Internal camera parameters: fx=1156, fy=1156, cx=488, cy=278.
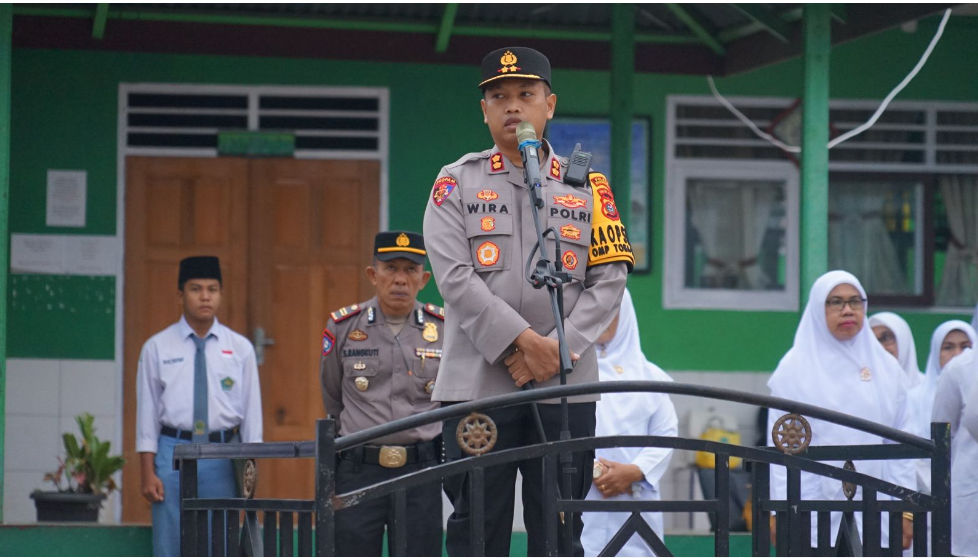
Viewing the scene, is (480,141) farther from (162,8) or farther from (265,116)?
(162,8)

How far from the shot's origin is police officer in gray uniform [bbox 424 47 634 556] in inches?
114

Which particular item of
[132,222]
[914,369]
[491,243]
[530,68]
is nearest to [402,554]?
[491,243]

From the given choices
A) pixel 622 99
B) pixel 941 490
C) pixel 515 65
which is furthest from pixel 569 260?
pixel 622 99

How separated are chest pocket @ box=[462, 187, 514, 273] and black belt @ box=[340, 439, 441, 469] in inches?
60.4

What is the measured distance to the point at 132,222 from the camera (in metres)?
7.04

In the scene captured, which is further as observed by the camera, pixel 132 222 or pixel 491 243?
pixel 132 222

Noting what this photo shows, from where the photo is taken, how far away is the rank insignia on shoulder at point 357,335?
459 centimetres

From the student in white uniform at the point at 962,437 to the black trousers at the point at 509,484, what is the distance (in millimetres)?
2043

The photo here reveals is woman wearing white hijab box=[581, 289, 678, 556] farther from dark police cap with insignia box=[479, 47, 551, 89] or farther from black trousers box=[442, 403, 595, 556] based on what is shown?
dark police cap with insignia box=[479, 47, 551, 89]

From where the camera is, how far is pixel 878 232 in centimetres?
772

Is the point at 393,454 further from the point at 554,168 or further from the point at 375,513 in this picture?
the point at 554,168

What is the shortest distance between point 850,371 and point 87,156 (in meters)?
4.68

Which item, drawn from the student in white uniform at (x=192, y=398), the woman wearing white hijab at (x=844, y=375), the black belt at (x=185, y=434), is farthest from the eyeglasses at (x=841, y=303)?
the black belt at (x=185, y=434)

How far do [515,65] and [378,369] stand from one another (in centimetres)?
180
